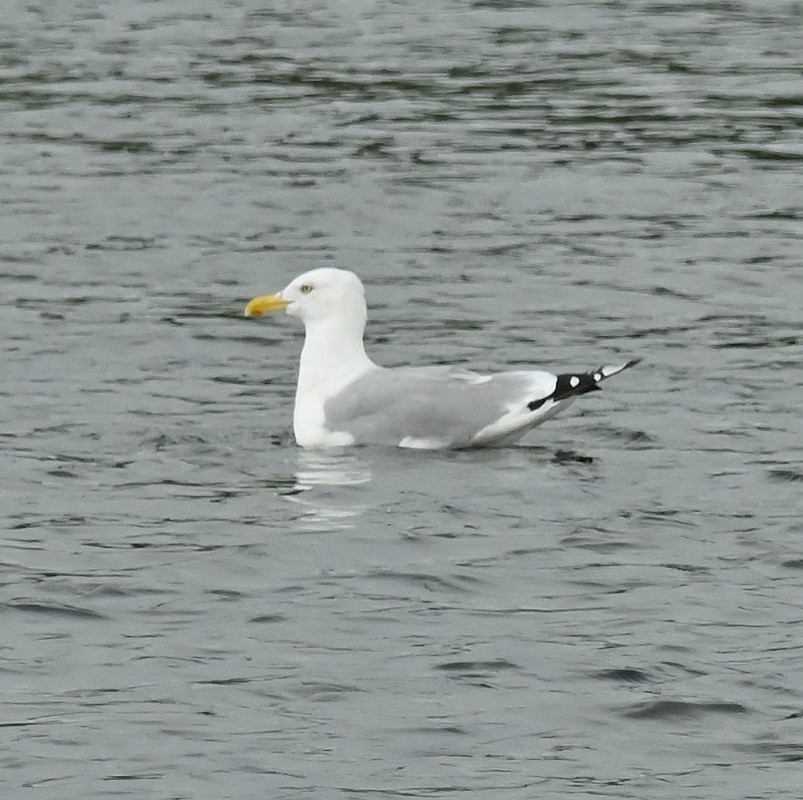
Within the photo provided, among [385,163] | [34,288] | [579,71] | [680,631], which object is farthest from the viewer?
[579,71]

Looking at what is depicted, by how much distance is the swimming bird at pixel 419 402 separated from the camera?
40.3 feet

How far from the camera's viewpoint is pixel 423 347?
15.2 metres

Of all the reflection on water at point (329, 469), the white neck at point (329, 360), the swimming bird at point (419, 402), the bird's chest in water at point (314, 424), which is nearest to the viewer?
the reflection on water at point (329, 469)

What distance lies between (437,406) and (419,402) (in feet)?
0.33

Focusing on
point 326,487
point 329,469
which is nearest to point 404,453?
point 329,469

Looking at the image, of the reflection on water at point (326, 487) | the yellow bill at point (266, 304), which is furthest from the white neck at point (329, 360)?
the reflection on water at point (326, 487)

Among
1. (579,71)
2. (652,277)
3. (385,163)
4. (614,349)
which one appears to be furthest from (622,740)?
(579,71)

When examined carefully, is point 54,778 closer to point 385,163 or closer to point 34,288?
point 34,288

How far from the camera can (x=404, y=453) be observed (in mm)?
12305

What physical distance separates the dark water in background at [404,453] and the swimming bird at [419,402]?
16 cm

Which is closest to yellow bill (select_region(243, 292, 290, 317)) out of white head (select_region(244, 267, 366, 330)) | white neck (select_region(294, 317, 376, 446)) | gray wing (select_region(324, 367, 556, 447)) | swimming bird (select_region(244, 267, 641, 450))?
white head (select_region(244, 267, 366, 330))

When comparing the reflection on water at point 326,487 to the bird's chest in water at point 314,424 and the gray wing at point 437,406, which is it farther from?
the gray wing at point 437,406

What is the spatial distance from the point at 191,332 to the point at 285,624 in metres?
6.53

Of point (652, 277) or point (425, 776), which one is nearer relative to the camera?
point (425, 776)
